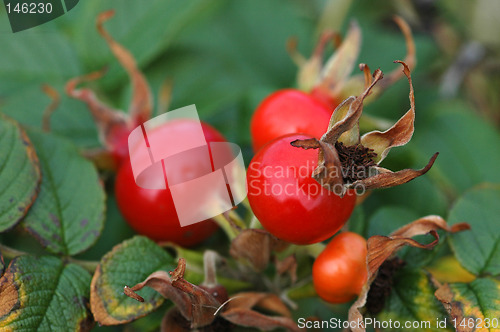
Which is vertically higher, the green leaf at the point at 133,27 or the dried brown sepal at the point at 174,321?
the green leaf at the point at 133,27

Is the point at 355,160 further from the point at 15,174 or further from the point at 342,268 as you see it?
the point at 15,174

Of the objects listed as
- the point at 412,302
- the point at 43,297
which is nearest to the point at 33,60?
the point at 43,297

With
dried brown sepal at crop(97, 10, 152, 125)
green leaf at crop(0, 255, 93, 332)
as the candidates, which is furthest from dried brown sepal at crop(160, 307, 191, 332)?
dried brown sepal at crop(97, 10, 152, 125)

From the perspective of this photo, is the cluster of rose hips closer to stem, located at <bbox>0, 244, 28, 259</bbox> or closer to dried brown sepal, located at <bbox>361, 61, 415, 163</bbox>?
dried brown sepal, located at <bbox>361, 61, 415, 163</bbox>

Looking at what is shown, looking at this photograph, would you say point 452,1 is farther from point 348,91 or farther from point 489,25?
point 348,91

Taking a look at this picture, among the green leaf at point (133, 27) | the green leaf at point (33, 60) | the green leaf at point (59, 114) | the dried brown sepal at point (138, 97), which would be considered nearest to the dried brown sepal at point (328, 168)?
the dried brown sepal at point (138, 97)

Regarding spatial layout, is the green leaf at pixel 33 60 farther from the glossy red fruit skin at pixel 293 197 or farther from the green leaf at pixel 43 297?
the glossy red fruit skin at pixel 293 197
